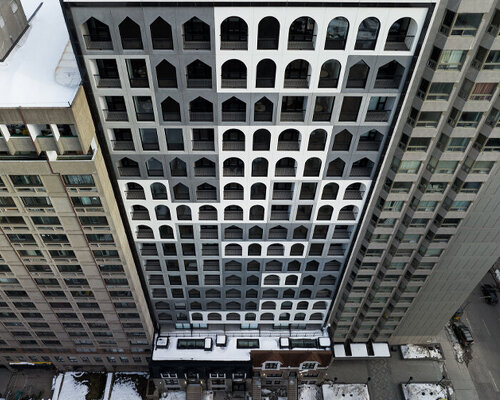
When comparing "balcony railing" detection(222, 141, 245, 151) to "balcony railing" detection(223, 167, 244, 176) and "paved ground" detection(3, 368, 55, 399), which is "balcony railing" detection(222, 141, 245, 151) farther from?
"paved ground" detection(3, 368, 55, 399)

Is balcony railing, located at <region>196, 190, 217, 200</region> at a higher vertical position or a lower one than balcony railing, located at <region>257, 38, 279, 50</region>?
lower

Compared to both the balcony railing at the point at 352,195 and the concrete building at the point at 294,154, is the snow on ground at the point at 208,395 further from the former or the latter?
the balcony railing at the point at 352,195

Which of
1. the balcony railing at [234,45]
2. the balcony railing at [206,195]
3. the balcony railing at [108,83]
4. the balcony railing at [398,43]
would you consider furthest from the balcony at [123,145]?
the balcony railing at [398,43]

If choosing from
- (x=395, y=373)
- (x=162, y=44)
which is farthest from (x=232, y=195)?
(x=395, y=373)

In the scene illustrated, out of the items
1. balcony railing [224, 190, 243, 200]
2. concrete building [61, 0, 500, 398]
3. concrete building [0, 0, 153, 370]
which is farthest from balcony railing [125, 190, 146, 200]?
balcony railing [224, 190, 243, 200]

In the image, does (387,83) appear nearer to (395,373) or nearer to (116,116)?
(116,116)

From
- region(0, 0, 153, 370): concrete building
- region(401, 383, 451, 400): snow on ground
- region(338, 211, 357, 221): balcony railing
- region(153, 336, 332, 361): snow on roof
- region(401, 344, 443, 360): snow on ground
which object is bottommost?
region(401, 383, 451, 400): snow on ground
